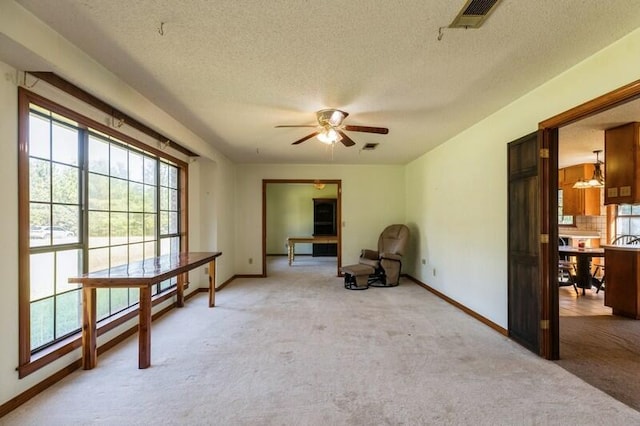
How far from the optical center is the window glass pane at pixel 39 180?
2164mm

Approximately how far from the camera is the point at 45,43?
71.3 inches

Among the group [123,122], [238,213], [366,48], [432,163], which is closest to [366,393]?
[366,48]

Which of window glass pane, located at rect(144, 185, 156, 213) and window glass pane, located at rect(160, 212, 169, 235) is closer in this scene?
window glass pane, located at rect(144, 185, 156, 213)

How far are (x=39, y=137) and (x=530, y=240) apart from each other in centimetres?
408

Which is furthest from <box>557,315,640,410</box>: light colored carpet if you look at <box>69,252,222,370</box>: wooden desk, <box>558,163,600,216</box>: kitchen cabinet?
<box>69,252,222,370</box>: wooden desk

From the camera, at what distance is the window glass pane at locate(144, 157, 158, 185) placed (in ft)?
12.3

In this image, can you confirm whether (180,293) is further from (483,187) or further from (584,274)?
(584,274)

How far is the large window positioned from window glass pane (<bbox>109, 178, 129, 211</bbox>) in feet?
0.03

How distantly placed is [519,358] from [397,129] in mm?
2702

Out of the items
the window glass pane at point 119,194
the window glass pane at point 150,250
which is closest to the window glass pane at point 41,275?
the window glass pane at point 119,194

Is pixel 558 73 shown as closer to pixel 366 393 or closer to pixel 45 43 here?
pixel 366 393

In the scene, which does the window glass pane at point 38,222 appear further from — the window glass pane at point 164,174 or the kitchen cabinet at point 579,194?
the kitchen cabinet at point 579,194

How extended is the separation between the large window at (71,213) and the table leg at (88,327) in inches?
7.6

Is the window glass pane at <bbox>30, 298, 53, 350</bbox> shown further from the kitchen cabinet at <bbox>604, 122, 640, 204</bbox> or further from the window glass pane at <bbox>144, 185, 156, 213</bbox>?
the kitchen cabinet at <bbox>604, 122, 640, 204</bbox>
